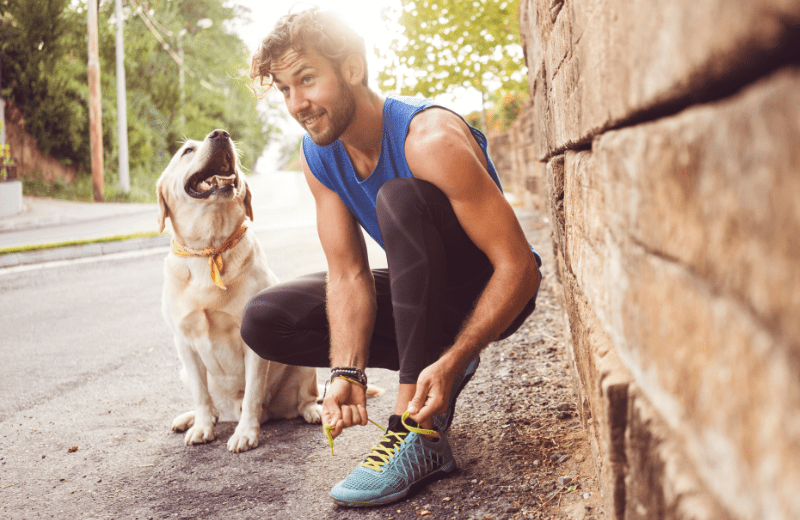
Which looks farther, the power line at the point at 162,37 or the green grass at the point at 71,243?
the power line at the point at 162,37

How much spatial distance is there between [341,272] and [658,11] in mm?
1719

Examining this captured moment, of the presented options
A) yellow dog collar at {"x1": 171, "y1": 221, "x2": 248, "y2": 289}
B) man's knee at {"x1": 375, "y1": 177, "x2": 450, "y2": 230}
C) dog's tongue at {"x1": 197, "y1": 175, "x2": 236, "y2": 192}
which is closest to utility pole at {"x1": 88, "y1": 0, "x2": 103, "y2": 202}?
dog's tongue at {"x1": 197, "y1": 175, "x2": 236, "y2": 192}

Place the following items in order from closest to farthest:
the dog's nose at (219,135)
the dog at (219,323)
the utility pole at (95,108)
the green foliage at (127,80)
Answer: the dog at (219,323), the dog's nose at (219,135), the utility pole at (95,108), the green foliage at (127,80)

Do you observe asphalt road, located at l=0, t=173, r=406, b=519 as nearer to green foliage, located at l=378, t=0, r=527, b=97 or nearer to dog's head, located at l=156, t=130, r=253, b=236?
dog's head, located at l=156, t=130, r=253, b=236

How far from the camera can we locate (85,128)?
18.4 meters

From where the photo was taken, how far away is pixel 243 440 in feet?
8.08

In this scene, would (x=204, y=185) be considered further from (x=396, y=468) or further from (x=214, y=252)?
(x=396, y=468)

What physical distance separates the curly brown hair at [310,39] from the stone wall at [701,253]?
124cm

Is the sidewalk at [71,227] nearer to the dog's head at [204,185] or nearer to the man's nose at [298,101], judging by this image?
the dog's head at [204,185]

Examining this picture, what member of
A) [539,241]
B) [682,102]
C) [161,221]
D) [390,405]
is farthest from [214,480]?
[539,241]

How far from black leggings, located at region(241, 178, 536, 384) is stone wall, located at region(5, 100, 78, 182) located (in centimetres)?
1724

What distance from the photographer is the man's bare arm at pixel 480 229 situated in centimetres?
193

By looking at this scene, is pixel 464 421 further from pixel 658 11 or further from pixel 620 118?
pixel 658 11

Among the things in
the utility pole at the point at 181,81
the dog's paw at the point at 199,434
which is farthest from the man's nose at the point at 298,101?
the utility pole at the point at 181,81
